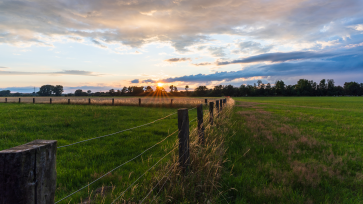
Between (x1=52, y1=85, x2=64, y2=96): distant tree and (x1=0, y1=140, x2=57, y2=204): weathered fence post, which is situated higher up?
(x1=52, y1=85, x2=64, y2=96): distant tree

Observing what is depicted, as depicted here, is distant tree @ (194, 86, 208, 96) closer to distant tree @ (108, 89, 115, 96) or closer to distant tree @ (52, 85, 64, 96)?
distant tree @ (108, 89, 115, 96)

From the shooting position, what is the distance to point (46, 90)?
137250mm

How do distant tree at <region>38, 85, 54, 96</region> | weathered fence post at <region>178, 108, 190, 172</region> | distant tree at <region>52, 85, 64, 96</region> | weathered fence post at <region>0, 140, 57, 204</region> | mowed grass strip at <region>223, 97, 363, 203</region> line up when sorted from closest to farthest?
weathered fence post at <region>0, 140, 57, 204</region>
mowed grass strip at <region>223, 97, 363, 203</region>
weathered fence post at <region>178, 108, 190, 172</region>
distant tree at <region>38, 85, 54, 96</region>
distant tree at <region>52, 85, 64, 96</region>

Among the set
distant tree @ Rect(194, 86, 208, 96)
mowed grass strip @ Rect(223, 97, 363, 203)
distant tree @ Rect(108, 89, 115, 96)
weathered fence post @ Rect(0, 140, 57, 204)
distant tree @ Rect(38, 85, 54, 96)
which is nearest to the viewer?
weathered fence post @ Rect(0, 140, 57, 204)

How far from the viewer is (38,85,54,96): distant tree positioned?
13400cm

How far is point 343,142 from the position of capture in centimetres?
740

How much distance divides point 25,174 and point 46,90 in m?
168

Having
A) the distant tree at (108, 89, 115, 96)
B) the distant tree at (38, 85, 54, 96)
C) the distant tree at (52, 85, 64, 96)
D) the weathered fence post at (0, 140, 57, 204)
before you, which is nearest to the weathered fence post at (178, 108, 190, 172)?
the weathered fence post at (0, 140, 57, 204)

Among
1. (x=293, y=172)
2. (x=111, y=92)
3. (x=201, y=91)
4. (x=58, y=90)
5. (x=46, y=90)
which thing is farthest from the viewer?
(x=58, y=90)

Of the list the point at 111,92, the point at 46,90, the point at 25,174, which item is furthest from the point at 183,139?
the point at 46,90

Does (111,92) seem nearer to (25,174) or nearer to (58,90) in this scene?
(58,90)

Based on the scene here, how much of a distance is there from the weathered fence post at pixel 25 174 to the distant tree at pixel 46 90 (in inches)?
6367

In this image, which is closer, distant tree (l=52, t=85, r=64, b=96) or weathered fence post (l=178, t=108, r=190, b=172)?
weathered fence post (l=178, t=108, r=190, b=172)

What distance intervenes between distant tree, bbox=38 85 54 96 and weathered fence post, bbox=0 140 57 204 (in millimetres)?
161722
